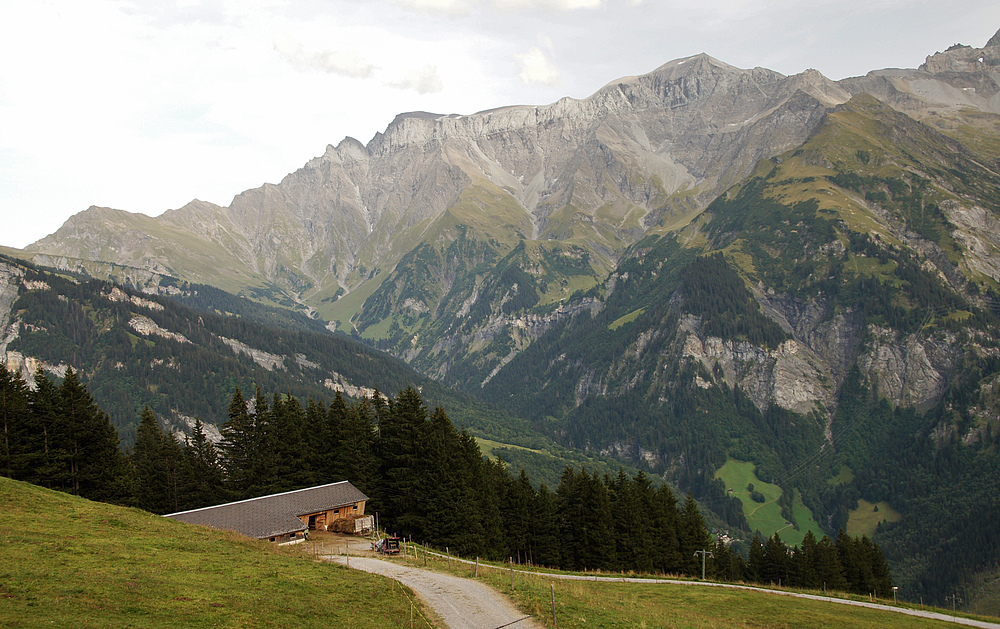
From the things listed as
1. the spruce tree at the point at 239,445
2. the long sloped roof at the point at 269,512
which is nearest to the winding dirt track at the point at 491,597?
the long sloped roof at the point at 269,512

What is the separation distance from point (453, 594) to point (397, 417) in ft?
127

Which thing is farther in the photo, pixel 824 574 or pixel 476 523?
pixel 824 574

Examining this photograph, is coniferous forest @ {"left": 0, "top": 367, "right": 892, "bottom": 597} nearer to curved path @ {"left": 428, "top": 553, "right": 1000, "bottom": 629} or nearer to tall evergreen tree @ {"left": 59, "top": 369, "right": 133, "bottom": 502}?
tall evergreen tree @ {"left": 59, "top": 369, "right": 133, "bottom": 502}

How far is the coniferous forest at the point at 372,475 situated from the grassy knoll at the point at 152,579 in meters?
20.2

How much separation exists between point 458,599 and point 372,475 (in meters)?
40.0

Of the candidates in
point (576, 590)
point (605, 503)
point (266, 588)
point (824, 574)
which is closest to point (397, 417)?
point (605, 503)

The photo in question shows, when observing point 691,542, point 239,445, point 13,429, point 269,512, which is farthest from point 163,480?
point 691,542

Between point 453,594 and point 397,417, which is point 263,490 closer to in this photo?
point 397,417

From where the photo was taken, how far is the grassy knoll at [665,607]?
35344 mm

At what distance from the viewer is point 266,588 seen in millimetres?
32031

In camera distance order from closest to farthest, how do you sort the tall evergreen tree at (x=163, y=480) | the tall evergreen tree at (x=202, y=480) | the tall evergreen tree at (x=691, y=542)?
the tall evergreen tree at (x=163, y=480), the tall evergreen tree at (x=202, y=480), the tall evergreen tree at (x=691, y=542)

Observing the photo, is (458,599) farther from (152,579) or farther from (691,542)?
(691,542)

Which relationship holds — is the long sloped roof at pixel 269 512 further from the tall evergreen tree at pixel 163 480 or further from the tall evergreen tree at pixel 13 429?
the tall evergreen tree at pixel 163 480

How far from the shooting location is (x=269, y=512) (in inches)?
2279
